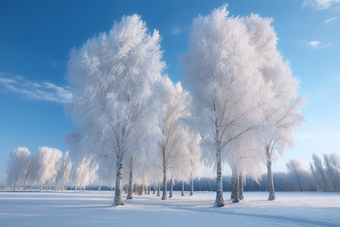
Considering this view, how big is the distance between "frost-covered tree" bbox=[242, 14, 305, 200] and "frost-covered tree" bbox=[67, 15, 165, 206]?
8.49 metres

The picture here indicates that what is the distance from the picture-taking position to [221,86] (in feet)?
42.4

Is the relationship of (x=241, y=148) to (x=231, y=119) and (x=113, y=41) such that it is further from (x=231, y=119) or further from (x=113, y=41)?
(x=113, y=41)

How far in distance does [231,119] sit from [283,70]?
26.9 ft

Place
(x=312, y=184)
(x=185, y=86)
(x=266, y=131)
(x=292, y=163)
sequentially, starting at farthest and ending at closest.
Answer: (x=292, y=163), (x=312, y=184), (x=185, y=86), (x=266, y=131)

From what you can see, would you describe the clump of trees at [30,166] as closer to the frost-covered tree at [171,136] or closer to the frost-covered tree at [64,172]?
the frost-covered tree at [64,172]

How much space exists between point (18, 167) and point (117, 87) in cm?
5488

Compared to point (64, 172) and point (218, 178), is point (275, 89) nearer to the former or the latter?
point (218, 178)

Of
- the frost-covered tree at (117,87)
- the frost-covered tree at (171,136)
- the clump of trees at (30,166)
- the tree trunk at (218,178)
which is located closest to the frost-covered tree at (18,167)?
the clump of trees at (30,166)

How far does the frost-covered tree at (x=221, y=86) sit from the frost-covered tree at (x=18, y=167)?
2297 inches

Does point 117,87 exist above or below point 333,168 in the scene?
above

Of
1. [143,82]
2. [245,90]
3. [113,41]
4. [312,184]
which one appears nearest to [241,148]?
[245,90]

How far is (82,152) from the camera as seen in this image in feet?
38.9

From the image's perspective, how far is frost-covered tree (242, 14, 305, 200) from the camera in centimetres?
1454

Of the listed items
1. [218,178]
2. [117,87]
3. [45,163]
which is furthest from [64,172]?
[218,178]
